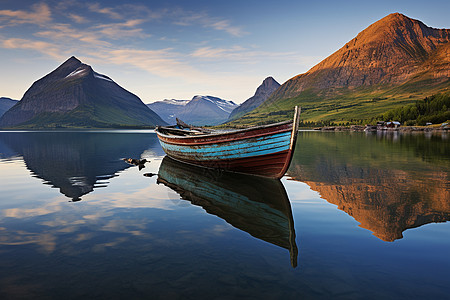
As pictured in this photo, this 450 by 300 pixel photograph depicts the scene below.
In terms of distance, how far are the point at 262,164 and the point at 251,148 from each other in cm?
156

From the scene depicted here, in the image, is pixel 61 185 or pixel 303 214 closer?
pixel 303 214

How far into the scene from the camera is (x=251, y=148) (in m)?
19.8

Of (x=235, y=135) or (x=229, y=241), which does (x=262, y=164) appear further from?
(x=229, y=241)

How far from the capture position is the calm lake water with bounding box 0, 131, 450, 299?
6.71 meters

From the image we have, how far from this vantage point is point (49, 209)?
13.9m

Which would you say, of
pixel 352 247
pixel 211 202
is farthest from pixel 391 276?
pixel 211 202

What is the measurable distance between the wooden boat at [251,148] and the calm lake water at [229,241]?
1.79 metres

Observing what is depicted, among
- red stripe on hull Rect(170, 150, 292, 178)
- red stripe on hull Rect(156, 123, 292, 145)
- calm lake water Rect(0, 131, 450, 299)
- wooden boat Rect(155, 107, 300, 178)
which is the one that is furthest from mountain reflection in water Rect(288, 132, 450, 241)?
red stripe on hull Rect(156, 123, 292, 145)

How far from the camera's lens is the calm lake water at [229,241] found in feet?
22.0

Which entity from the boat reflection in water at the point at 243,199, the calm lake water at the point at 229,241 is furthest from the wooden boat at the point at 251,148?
the calm lake water at the point at 229,241

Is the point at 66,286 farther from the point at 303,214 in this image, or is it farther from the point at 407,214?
the point at 407,214

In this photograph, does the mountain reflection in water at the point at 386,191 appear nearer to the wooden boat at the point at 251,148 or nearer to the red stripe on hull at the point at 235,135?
the wooden boat at the point at 251,148

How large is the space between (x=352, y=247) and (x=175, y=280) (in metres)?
5.66

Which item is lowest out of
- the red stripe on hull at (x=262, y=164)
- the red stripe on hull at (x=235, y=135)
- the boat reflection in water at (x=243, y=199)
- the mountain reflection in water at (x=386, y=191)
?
the mountain reflection in water at (x=386, y=191)
